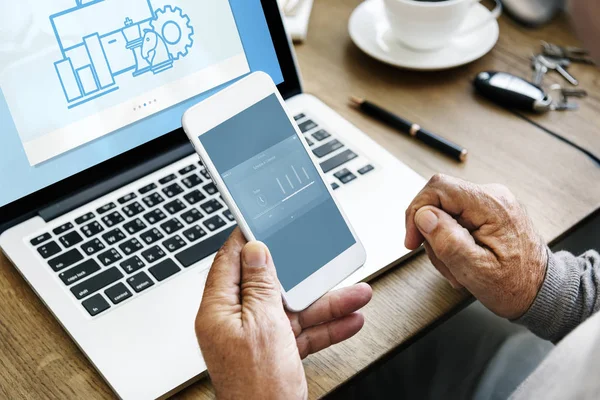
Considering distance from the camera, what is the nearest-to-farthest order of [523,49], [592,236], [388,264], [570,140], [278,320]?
[278,320] < [388,264] < [570,140] < [523,49] < [592,236]

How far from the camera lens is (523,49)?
95 centimetres

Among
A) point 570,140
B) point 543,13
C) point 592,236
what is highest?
point 543,13

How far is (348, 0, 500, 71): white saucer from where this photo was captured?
89 cm

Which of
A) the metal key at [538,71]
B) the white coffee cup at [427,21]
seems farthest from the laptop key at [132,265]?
the metal key at [538,71]

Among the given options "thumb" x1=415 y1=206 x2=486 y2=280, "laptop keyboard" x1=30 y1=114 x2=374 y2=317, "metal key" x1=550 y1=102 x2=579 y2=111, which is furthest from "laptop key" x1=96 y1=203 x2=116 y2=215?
"metal key" x1=550 y1=102 x2=579 y2=111

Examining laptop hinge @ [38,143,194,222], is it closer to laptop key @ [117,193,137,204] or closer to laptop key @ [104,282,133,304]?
laptop key @ [117,193,137,204]

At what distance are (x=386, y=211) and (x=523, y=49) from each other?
43 cm

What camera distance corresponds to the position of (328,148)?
0.74 metres

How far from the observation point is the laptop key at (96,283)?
60 centimetres

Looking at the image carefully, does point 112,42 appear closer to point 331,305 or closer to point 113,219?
point 113,219

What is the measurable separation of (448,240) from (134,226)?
12.3 inches

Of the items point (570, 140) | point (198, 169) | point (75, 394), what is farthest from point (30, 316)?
point (570, 140)

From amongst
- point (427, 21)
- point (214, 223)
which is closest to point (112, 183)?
point (214, 223)

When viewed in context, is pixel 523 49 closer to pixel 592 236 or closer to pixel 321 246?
pixel 592 236
